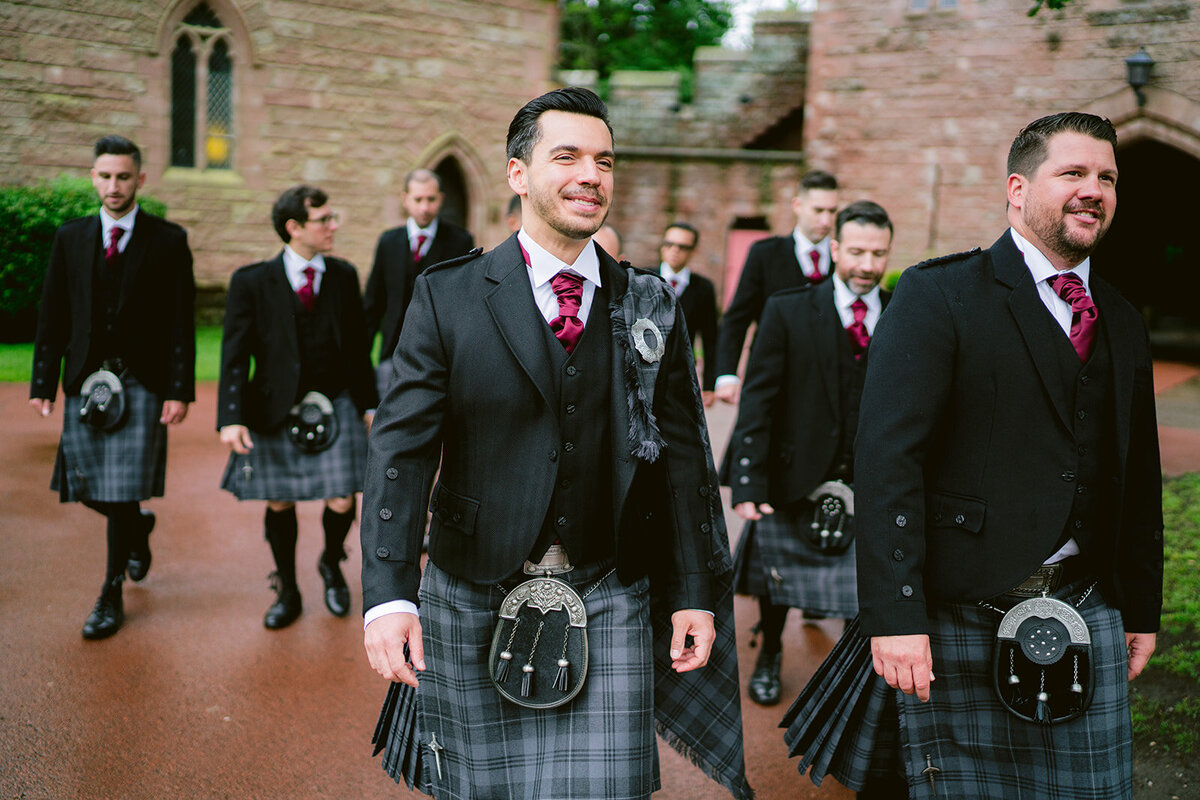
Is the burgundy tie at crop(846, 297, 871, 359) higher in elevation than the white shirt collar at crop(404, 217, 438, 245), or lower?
lower

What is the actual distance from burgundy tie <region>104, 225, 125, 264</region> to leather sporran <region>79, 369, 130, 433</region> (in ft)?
1.87

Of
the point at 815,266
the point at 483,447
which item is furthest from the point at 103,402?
the point at 815,266

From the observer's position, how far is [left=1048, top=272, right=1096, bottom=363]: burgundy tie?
2.64 m

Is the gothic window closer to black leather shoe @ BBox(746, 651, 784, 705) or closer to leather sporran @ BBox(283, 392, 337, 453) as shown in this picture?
leather sporran @ BBox(283, 392, 337, 453)

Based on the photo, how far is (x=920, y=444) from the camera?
2572 mm

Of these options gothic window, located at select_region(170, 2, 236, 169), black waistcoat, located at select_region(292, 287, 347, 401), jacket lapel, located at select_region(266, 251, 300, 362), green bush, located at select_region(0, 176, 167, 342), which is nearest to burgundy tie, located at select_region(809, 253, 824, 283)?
black waistcoat, located at select_region(292, 287, 347, 401)

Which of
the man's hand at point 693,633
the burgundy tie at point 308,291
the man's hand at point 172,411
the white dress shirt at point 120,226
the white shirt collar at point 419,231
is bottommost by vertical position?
the man's hand at point 693,633

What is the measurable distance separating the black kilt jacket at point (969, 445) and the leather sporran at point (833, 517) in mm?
1710

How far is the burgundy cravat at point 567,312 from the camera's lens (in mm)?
2590

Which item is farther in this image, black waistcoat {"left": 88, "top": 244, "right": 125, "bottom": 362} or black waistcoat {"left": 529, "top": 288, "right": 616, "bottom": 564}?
black waistcoat {"left": 88, "top": 244, "right": 125, "bottom": 362}

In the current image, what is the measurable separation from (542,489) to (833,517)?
225 cm

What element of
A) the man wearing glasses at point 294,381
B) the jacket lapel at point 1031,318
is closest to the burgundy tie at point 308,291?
the man wearing glasses at point 294,381

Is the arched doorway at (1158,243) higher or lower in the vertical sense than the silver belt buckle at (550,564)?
higher

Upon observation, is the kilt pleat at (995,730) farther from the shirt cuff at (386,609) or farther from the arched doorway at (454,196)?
the arched doorway at (454,196)
